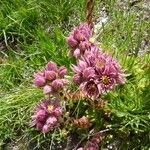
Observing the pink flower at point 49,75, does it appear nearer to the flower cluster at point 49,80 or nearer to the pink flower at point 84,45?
the flower cluster at point 49,80

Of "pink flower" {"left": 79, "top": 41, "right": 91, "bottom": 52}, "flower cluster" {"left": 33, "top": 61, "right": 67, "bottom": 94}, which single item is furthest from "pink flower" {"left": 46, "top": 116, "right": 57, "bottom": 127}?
"pink flower" {"left": 79, "top": 41, "right": 91, "bottom": 52}

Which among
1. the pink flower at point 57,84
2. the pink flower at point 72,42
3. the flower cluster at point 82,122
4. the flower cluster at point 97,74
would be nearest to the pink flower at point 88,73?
the flower cluster at point 97,74

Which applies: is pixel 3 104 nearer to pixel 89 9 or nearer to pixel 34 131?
pixel 34 131

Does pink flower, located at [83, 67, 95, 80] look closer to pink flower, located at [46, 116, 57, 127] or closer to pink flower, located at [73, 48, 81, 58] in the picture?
pink flower, located at [73, 48, 81, 58]

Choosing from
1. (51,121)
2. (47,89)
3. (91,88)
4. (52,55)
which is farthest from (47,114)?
(52,55)

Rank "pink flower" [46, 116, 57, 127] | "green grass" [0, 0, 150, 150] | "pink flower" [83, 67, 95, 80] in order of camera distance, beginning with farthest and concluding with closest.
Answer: "green grass" [0, 0, 150, 150]
"pink flower" [46, 116, 57, 127]
"pink flower" [83, 67, 95, 80]
